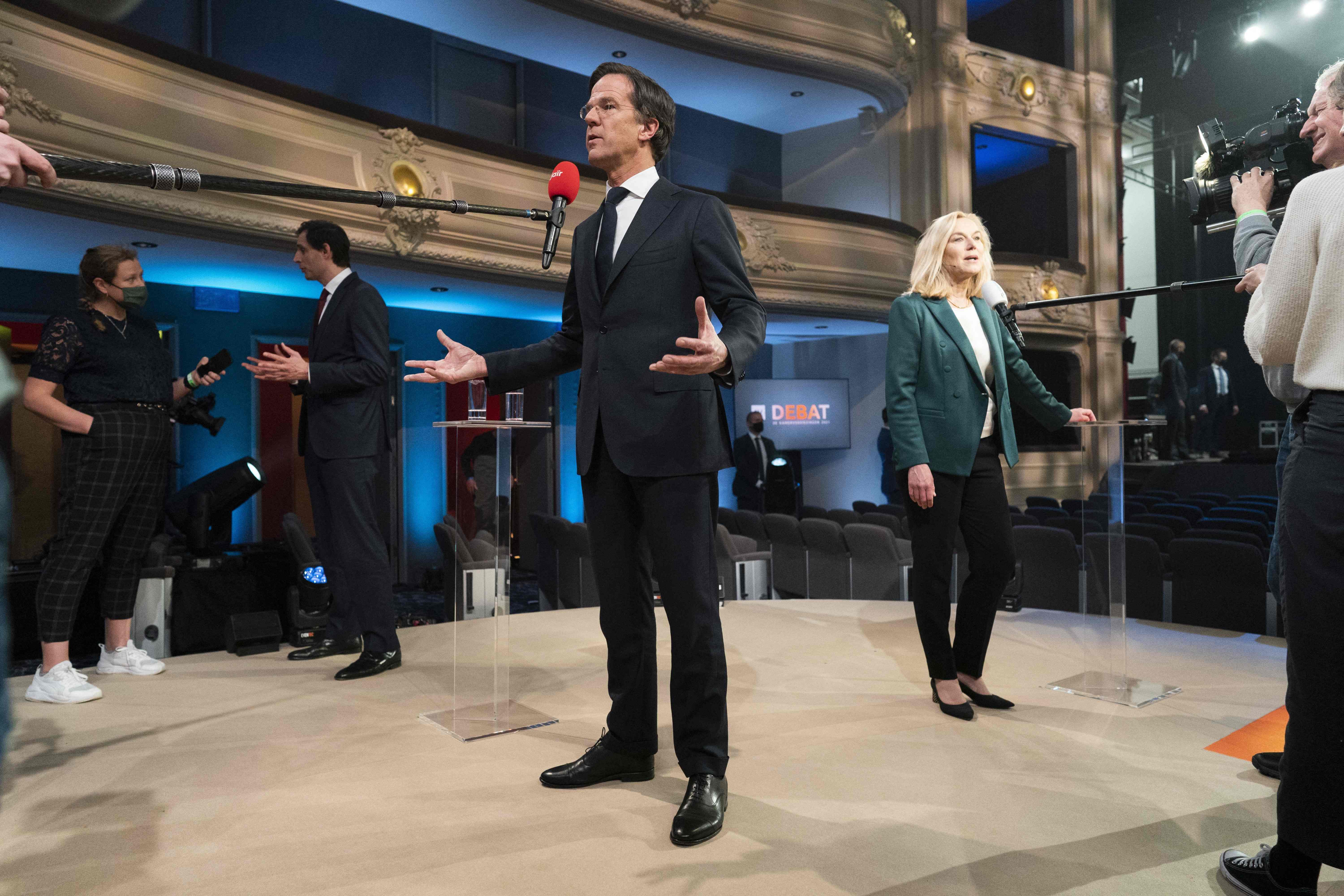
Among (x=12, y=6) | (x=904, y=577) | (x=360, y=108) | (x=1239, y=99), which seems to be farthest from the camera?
(x=1239, y=99)

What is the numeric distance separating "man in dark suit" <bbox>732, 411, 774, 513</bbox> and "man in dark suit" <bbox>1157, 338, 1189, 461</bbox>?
196 inches

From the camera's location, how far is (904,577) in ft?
15.7

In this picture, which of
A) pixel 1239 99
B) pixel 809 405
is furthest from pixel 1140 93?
pixel 809 405

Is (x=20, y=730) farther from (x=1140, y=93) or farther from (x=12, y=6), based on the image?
(x=1140, y=93)

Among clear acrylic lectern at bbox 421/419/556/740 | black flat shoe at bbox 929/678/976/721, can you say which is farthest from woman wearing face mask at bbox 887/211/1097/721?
clear acrylic lectern at bbox 421/419/556/740

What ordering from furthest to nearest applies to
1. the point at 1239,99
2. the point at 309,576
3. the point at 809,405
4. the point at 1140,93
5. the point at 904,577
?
the point at 1140,93 < the point at 1239,99 < the point at 809,405 < the point at 904,577 < the point at 309,576

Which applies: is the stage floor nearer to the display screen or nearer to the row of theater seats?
the row of theater seats

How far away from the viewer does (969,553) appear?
2350 mm

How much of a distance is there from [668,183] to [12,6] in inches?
174

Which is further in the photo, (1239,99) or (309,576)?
(1239,99)

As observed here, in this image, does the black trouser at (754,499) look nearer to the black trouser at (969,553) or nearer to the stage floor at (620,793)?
the stage floor at (620,793)

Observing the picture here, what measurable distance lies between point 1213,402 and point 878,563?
792 cm

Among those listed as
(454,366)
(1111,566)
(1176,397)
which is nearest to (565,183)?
(454,366)

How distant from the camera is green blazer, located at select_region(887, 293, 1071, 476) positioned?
225cm
